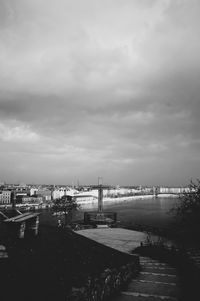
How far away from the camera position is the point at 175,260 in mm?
16984

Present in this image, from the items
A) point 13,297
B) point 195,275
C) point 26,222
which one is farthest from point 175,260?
point 13,297

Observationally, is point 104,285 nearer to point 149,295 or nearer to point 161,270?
point 149,295

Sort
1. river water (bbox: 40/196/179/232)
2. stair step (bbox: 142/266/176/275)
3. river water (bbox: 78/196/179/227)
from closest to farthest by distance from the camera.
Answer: stair step (bbox: 142/266/176/275), river water (bbox: 40/196/179/232), river water (bbox: 78/196/179/227)

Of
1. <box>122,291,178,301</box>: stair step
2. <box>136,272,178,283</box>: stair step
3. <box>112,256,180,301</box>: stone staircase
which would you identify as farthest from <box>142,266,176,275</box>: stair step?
<box>122,291,178,301</box>: stair step

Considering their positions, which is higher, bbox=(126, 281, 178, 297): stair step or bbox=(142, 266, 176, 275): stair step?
bbox=(126, 281, 178, 297): stair step

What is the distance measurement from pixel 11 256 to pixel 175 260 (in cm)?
1210

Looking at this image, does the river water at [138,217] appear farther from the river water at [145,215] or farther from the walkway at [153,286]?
the walkway at [153,286]

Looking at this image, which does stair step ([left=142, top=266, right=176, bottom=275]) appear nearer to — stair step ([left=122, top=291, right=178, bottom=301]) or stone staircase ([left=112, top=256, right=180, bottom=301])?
stone staircase ([left=112, top=256, right=180, bottom=301])

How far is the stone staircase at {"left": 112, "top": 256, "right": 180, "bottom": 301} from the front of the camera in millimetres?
10414

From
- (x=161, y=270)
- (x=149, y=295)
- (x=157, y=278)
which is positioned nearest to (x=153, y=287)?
(x=149, y=295)

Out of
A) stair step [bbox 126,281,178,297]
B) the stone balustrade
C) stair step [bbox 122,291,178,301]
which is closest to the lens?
the stone balustrade

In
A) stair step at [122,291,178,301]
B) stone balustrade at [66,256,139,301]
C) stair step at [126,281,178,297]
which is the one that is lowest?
stair step at [126,281,178,297]

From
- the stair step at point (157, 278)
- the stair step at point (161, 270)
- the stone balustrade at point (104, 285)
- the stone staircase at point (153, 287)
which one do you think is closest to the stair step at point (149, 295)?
the stone staircase at point (153, 287)

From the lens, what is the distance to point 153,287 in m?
11.8
